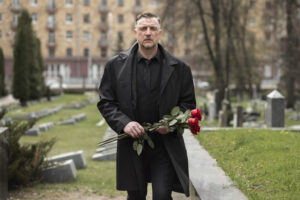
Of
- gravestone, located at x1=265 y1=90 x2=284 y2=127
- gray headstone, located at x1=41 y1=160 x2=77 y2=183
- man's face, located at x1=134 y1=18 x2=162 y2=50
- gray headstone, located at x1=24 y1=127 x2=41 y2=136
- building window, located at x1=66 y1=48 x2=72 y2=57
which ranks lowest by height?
building window, located at x1=66 y1=48 x2=72 y2=57

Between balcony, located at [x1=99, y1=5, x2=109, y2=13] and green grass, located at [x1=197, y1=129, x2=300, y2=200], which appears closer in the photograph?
green grass, located at [x1=197, y1=129, x2=300, y2=200]

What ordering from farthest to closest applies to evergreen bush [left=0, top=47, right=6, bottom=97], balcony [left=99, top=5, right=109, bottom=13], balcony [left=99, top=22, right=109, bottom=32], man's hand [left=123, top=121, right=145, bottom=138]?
balcony [left=99, top=22, right=109, bottom=32] → balcony [left=99, top=5, right=109, bottom=13] → evergreen bush [left=0, top=47, right=6, bottom=97] → man's hand [left=123, top=121, right=145, bottom=138]

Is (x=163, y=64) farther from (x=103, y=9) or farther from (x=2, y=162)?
(x=103, y=9)

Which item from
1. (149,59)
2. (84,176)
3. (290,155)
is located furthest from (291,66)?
(149,59)

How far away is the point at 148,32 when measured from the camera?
12.7 ft

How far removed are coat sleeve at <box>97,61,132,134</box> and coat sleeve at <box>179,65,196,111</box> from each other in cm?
47

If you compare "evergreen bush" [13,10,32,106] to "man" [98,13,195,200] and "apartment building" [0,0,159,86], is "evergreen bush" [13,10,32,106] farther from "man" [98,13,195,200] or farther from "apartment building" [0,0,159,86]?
"apartment building" [0,0,159,86]

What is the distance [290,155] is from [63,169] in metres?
3.92

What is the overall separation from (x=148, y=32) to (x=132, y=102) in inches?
21.2

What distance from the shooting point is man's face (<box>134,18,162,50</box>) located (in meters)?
3.88

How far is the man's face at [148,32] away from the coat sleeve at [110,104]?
34 cm

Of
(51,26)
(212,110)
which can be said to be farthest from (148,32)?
(51,26)

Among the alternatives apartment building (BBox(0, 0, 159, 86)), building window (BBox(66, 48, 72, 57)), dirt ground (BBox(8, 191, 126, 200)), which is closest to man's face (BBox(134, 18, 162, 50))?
dirt ground (BBox(8, 191, 126, 200))

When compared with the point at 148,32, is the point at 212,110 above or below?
below
